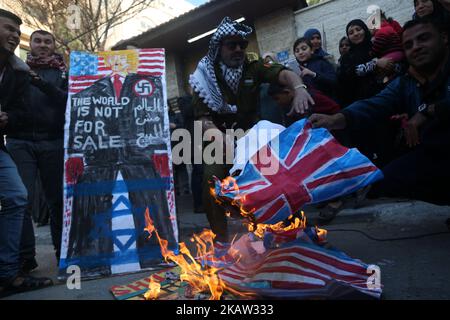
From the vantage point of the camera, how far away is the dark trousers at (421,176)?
2646 millimetres

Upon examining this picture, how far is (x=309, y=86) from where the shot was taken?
168 inches

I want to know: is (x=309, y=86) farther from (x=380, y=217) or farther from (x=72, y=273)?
(x=72, y=273)

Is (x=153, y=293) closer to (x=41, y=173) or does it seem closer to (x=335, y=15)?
(x=41, y=173)

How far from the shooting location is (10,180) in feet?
8.85

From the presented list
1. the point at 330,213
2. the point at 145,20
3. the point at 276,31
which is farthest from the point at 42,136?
the point at 145,20

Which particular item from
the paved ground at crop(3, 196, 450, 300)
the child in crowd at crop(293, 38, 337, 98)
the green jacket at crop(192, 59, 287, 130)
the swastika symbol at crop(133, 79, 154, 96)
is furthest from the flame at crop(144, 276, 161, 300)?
the child in crowd at crop(293, 38, 337, 98)

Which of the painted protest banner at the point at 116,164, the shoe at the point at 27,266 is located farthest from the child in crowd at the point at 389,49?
the shoe at the point at 27,266

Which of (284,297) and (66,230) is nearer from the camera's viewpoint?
(284,297)

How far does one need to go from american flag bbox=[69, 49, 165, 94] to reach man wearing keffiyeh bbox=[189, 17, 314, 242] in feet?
2.89

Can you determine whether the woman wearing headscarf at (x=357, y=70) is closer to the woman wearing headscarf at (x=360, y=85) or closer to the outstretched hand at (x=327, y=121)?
the woman wearing headscarf at (x=360, y=85)

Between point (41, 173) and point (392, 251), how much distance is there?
119 inches

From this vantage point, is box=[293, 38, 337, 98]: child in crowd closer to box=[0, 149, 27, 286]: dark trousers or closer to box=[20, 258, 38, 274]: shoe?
box=[0, 149, 27, 286]: dark trousers
